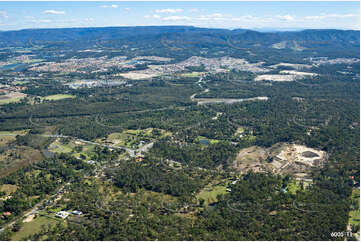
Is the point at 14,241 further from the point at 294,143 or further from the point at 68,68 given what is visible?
the point at 68,68

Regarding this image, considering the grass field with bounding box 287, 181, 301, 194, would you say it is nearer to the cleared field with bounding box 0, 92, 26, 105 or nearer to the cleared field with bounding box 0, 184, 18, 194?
the cleared field with bounding box 0, 184, 18, 194

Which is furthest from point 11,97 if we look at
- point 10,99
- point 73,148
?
point 73,148

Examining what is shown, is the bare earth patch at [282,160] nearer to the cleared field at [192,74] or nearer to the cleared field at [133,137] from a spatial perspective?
the cleared field at [133,137]

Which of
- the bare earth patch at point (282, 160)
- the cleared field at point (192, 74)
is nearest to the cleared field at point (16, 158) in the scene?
the bare earth patch at point (282, 160)

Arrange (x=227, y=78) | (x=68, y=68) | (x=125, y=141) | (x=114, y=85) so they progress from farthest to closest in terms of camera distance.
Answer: (x=68, y=68)
(x=227, y=78)
(x=114, y=85)
(x=125, y=141)

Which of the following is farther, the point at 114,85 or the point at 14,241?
the point at 114,85

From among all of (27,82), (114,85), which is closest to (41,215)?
(114,85)

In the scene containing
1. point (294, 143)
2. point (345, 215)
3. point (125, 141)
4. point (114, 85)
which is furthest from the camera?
point (114, 85)

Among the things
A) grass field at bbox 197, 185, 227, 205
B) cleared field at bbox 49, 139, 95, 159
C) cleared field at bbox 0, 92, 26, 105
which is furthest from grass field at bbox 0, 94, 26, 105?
grass field at bbox 197, 185, 227, 205
